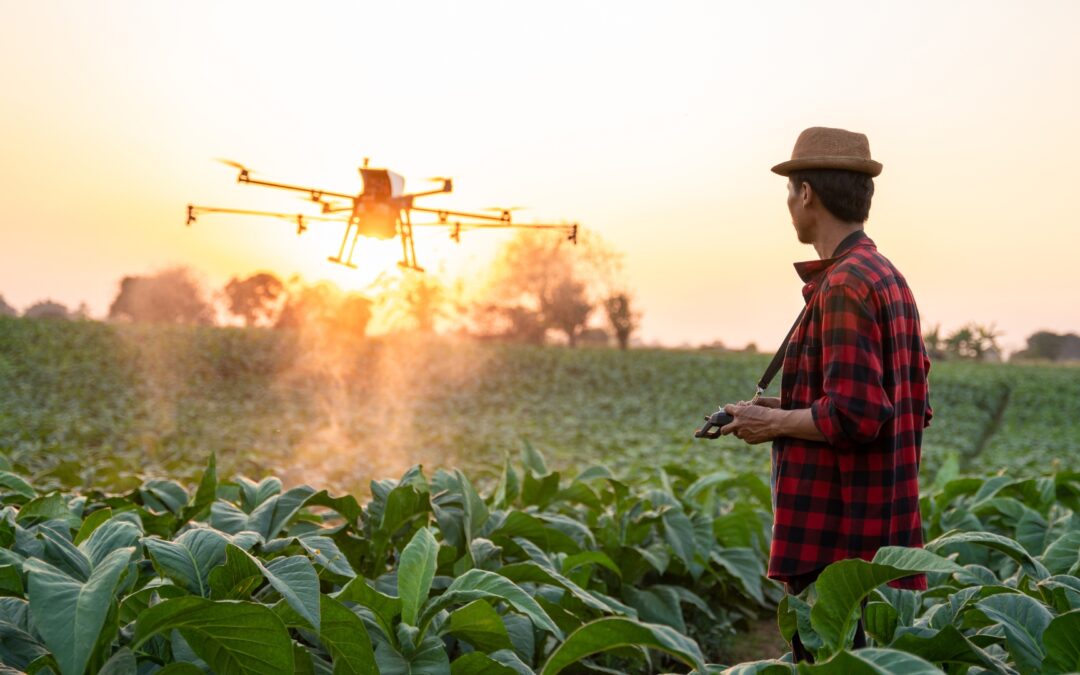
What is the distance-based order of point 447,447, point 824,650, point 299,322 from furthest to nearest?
point 299,322 < point 447,447 < point 824,650

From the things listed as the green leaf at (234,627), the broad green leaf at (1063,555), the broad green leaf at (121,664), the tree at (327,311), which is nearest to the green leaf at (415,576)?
the green leaf at (234,627)

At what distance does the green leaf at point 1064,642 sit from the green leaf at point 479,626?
44.0 inches

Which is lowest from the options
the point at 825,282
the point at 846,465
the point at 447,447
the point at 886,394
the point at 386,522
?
the point at 447,447

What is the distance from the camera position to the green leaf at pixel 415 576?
2.26m

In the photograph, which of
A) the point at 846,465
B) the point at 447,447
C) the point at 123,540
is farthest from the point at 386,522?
the point at 447,447

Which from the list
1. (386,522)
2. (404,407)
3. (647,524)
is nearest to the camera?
(386,522)

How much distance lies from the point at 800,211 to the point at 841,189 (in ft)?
0.37

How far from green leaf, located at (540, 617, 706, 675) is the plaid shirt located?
32.8 inches

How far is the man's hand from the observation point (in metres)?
2.24

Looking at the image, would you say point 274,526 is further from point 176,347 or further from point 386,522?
point 176,347

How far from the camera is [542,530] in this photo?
3320mm

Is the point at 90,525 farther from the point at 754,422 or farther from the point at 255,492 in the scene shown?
the point at 754,422

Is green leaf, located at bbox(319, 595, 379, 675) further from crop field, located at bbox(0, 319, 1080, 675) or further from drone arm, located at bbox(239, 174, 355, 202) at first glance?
drone arm, located at bbox(239, 174, 355, 202)

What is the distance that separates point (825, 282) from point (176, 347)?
20.5 m
